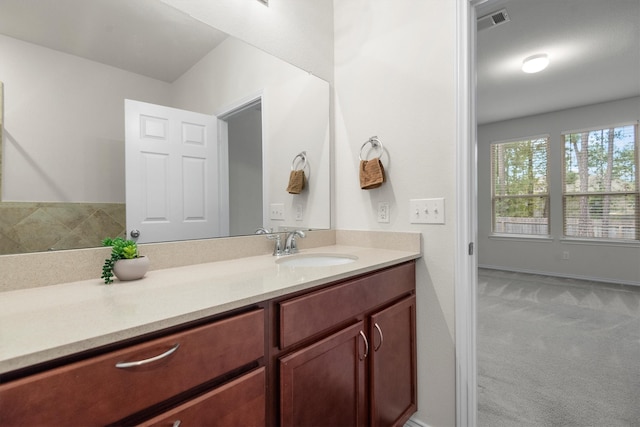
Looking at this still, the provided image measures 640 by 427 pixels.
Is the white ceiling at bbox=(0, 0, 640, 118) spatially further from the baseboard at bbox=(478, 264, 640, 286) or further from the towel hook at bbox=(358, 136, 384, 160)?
the baseboard at bbox=(478, 264, 640, 286)

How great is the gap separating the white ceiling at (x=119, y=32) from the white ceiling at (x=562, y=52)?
136 cm

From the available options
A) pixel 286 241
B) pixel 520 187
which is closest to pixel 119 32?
pixel 286 241

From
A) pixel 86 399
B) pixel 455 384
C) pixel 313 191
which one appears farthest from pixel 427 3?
pixel 86 399

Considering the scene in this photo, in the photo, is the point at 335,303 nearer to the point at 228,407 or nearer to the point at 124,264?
the point at 228,407

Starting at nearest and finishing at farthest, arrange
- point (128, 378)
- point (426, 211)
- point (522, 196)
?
point (128, 378), point (426, 211), point (522, 196)

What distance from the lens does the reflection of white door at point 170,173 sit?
1195mm

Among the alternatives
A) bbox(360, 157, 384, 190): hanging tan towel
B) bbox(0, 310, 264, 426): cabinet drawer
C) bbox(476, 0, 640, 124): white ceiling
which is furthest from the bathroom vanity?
bbox(476, 0, 640, 124): white ceiling

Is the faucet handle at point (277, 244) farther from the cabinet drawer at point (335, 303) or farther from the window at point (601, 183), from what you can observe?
the window at point (601, 183)

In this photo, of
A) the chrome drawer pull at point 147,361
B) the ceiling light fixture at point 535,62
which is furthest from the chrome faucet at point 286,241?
the ceiling light fixture at point 535,62

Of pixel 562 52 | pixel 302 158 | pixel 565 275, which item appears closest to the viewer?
pixel 302 158

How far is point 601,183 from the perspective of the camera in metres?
4.55

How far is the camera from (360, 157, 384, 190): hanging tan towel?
5.52 ft

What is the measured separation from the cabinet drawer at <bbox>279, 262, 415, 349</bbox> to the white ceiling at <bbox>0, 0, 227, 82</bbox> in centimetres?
107

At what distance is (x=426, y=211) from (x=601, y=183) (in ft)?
15.3
